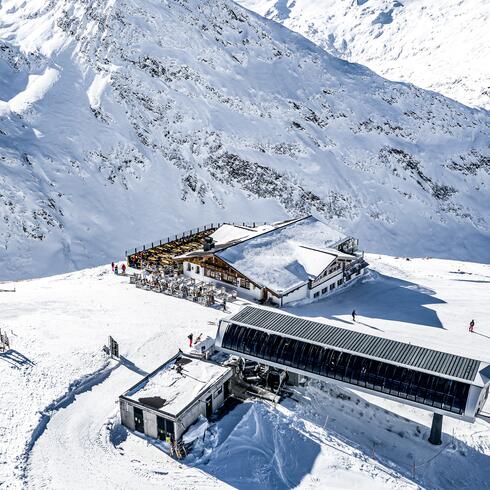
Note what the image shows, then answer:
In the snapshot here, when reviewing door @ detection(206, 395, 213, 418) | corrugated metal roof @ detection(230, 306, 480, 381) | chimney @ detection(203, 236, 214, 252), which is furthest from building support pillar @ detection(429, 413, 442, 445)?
chimney @ detection(203, 236, 214, 252)

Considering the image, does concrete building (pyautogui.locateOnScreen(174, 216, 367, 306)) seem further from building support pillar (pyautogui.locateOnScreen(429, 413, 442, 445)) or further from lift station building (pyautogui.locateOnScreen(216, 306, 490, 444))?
building support pillar (pyautogui.locateOnScreen(429, 413, 442, 445))

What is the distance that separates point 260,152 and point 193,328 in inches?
2246

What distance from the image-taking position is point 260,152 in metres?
89.6

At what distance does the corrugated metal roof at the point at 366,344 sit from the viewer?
26.3 m

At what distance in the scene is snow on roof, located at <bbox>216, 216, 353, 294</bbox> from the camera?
147ft

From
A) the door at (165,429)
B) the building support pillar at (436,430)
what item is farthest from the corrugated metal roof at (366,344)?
A: the door at (165,429)

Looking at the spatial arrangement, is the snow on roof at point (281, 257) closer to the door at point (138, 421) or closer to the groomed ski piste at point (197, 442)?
the groomed ski piste at point (197, 442)

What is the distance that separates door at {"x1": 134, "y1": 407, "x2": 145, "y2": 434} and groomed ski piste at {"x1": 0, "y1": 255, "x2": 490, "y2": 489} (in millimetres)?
515

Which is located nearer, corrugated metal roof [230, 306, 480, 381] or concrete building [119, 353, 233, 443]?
concrete building [119, 353, 233, 443]

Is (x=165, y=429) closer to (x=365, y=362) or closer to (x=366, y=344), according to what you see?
(x=365, y=362)

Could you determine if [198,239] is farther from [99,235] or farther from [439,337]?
[439,337]

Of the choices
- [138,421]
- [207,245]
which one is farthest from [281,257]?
[138,421]

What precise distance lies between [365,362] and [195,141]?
6409 cm

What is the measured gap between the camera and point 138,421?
86.1 feet
